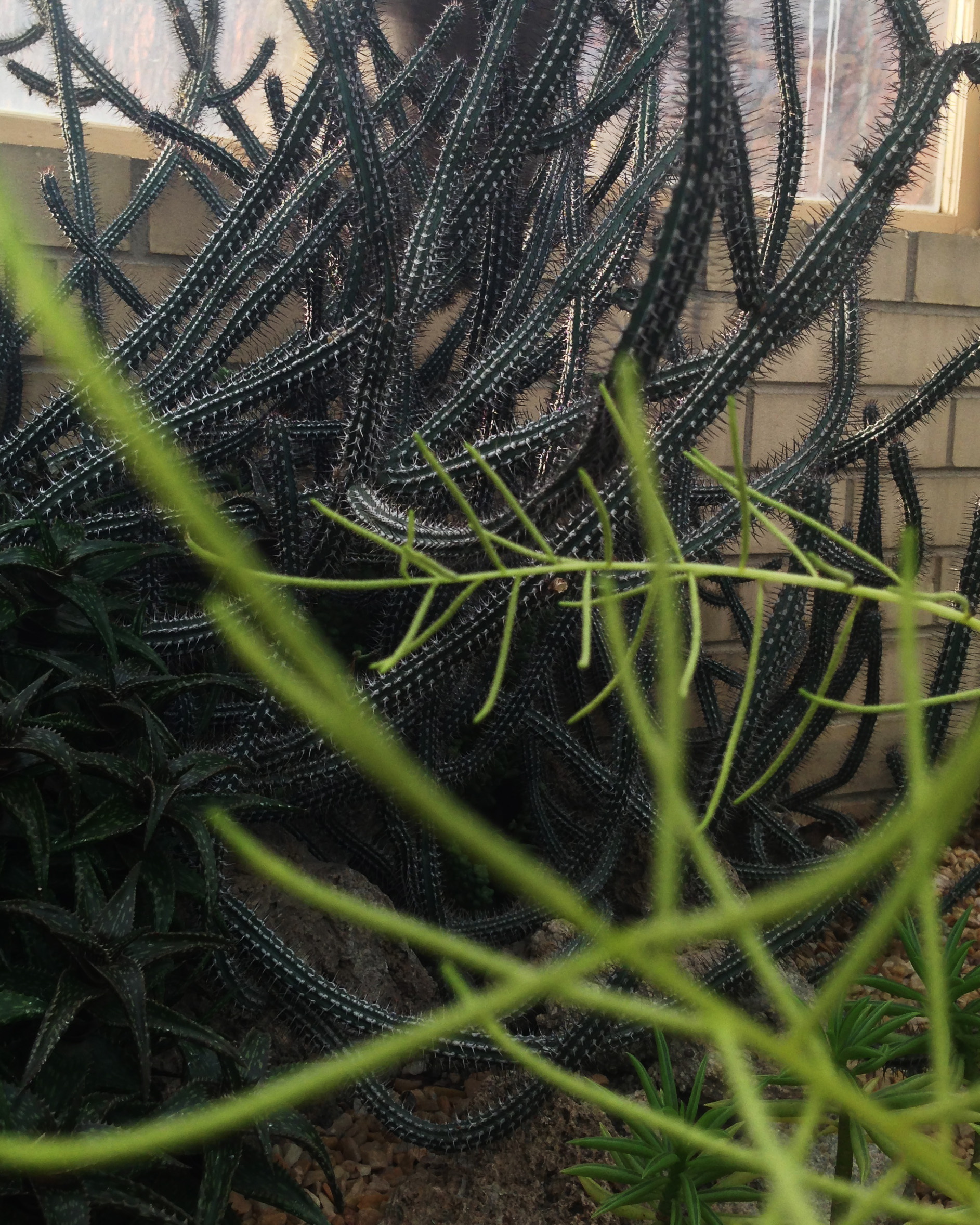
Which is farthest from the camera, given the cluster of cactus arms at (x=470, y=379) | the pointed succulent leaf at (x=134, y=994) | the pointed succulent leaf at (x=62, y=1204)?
the cluster of cactus arms at (x=470, y=379)

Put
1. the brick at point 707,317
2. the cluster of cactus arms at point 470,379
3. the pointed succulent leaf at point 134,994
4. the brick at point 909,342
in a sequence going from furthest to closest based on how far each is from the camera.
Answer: the brick at point 909,342 < the brick at point 707,317 < the cluster of cactus arms at point 470,379 < the pointed succulent leaf at point 134,994

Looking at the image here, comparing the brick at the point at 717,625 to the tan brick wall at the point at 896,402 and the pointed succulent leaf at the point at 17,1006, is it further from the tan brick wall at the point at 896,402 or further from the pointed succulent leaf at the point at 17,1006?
the pointed succulent leaf at the point at 17,1006

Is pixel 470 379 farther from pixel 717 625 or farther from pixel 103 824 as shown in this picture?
pixel 717 625

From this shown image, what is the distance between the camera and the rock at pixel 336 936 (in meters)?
1.15

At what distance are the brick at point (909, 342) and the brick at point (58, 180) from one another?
1.57 meters

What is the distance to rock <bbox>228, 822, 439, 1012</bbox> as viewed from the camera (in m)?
1.15

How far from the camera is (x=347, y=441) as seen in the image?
111cm

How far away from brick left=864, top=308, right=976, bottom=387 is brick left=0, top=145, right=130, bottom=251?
1.57 metres

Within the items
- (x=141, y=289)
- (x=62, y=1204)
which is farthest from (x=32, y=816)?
(x=141, y=289)

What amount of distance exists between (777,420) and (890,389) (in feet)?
1.08

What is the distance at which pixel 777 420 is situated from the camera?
2092 mm

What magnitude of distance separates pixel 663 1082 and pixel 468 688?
688 mm

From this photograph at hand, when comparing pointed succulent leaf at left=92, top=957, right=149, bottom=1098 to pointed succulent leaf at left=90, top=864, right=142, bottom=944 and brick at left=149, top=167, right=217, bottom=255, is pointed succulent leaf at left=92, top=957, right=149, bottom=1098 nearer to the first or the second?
pointed succulent leaf at left=90, top=864, right=142, bottom=944

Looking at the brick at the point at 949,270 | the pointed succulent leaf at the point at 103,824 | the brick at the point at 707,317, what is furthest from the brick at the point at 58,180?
the brick at the point at 949,270
